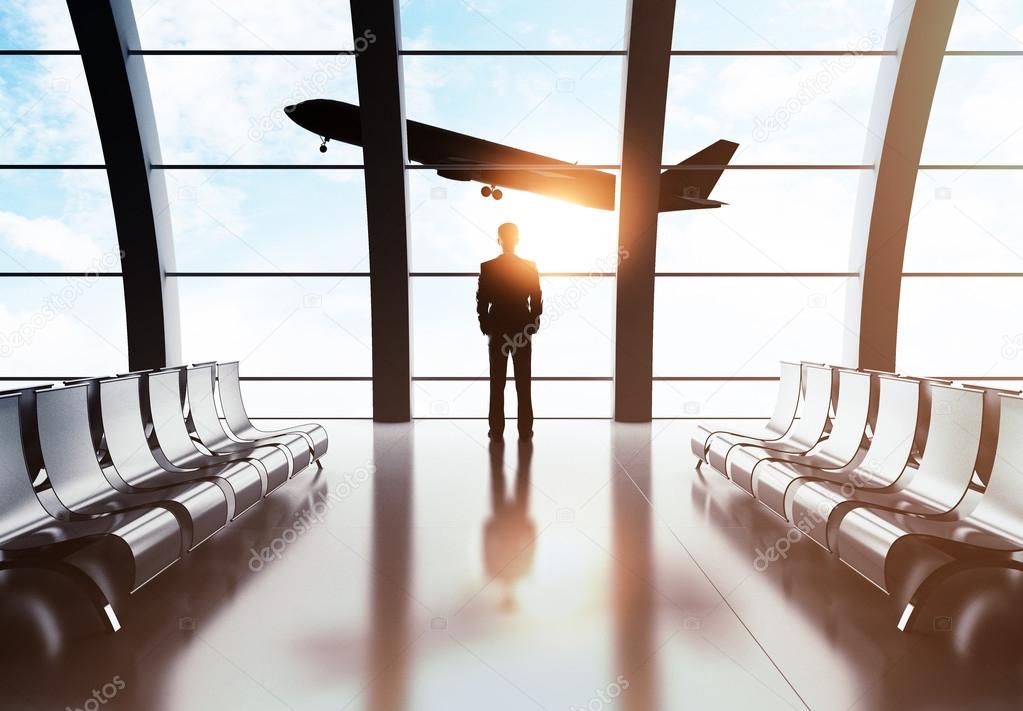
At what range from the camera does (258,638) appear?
2576 mm

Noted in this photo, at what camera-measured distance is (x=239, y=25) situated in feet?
28.0

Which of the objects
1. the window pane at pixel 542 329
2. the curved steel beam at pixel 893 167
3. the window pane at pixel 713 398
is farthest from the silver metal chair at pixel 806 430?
the curved steel beam at pixel 893 167

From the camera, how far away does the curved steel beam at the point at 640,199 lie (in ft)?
27.5

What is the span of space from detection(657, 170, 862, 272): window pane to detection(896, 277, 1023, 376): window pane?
3.93 feet

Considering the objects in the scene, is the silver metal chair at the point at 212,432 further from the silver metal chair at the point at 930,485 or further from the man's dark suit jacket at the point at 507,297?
the silver metal chair at the point at 930,485

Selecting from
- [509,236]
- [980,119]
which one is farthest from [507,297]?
[980,119]

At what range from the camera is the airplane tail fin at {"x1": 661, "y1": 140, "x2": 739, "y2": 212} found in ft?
29.6

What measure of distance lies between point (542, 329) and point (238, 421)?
14.5 ft

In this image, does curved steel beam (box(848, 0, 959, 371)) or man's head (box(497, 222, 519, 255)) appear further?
curved steel beam (box(848, 0, 959, 371))

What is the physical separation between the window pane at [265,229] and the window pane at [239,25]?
1.68 metres

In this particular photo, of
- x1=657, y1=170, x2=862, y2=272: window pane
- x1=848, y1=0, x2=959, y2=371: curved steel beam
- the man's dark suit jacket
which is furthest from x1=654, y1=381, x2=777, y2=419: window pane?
the man's dark suit jacket

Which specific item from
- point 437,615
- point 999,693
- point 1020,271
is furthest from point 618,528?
point 1020,271

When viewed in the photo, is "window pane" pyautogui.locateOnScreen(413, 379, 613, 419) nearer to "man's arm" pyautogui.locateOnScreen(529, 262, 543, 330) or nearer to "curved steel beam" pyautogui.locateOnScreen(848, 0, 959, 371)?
"man's arm" pyautogui.locateOnScreen(529, 262, 543, 330)

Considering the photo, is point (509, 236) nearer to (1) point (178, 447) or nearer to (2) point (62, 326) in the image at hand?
(1) point (178, 447)
